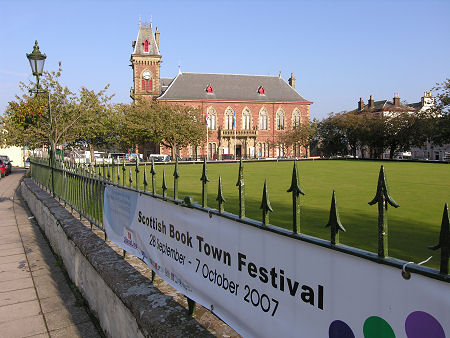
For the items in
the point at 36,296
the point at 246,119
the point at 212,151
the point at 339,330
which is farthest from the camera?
the point at 246,119

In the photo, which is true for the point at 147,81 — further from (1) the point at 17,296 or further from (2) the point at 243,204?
(2) the point at 243,204

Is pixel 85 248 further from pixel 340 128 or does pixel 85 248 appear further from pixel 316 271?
pixel 340 128

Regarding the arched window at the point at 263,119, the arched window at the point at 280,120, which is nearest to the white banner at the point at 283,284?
the arched window at the point at 263,119

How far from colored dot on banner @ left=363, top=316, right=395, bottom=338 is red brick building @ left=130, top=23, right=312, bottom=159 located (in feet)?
192

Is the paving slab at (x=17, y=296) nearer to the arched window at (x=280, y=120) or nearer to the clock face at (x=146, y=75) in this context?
the clock face at (x=146, y=75)

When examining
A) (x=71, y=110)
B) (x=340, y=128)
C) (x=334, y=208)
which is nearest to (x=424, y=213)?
(x=334, y=208)

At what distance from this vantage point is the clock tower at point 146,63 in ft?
203

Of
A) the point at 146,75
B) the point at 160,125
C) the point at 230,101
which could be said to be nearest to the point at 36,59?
the point at 160,125

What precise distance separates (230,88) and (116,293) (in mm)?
64353

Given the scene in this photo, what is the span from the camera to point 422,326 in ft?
4.51

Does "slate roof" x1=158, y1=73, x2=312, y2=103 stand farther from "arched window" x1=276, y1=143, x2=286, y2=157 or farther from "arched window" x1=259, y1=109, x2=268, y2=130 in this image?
"arched window" x1=276, y1=143, x2=286, y2=157

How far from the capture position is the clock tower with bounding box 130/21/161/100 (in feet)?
203

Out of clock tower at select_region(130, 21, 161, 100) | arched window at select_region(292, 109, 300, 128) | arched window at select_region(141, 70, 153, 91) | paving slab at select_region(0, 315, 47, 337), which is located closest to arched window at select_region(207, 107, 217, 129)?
clock tower at select_region(130, 21, 161, 100)

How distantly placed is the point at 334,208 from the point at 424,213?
8514 mm
